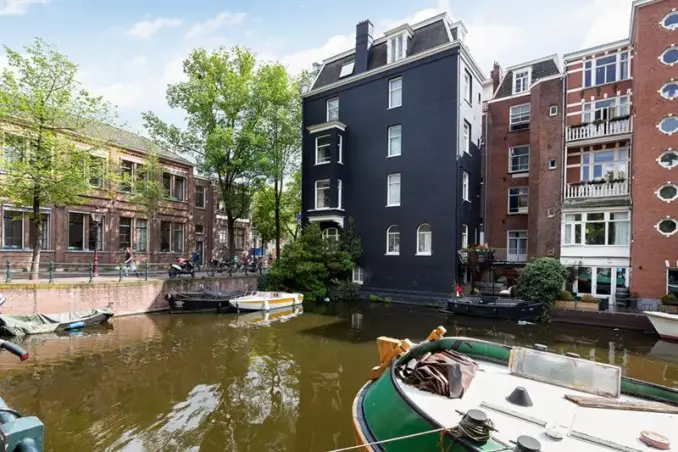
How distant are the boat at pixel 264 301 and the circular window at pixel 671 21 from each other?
76.0ft

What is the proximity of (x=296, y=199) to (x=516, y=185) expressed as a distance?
2071cm

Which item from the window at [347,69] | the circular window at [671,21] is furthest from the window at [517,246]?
the window at [347,69]

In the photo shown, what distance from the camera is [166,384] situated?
8820 mm

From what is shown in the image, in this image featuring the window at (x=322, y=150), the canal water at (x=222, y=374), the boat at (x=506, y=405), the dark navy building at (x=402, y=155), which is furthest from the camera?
the window at (x=322, y=150)

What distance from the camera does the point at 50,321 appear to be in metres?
13.4

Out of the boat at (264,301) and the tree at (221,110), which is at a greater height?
the tree at (221,110)

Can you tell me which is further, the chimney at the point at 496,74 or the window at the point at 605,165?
the chimney at the point at 496,74

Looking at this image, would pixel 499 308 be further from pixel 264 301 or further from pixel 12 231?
pixel 12 231

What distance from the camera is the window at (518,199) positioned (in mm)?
24189

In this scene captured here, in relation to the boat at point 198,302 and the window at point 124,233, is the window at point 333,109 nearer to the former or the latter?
the boat at point 198,302

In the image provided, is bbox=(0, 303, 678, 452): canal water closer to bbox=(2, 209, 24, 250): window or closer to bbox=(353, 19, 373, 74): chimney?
bbox=(2, 209, 24, 250): window

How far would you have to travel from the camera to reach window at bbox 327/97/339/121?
2623 cm

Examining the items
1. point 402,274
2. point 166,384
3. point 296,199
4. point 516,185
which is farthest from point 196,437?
point 296,199

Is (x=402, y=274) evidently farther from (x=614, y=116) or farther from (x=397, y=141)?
(x=614, y=116)
